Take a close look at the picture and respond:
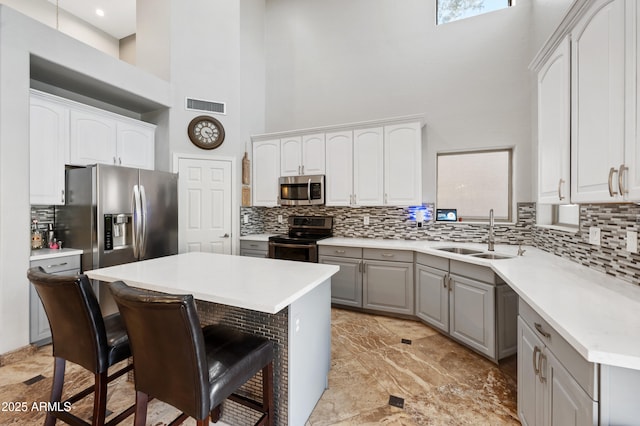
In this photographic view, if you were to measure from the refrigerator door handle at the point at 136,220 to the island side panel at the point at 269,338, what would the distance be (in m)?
2.02

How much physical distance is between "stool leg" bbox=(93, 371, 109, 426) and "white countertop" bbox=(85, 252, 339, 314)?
1.62ft

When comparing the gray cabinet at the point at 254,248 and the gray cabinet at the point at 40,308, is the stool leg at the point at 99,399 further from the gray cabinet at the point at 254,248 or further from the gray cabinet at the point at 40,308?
the gray cabinet at the point at 254,248

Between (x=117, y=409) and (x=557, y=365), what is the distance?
254 cm

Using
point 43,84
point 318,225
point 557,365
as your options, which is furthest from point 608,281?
point 43,84

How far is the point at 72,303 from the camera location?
135 cm

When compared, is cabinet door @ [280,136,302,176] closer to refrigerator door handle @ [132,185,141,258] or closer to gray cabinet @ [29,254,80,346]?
refrigerator door handle @ [132,185,141,258]

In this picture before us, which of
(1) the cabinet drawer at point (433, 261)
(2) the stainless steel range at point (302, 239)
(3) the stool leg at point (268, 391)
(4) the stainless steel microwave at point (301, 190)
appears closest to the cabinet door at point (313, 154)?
(4) the stainless steel microwave at point (301, 190)

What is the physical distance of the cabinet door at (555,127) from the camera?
1614 millimetres

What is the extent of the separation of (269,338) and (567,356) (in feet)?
4.44

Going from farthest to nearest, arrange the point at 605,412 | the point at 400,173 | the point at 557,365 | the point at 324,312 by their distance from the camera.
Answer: the point at 400,173 → the point at 324,312 → the point at 557,365 → the point at 605,412

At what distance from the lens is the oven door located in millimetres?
3662

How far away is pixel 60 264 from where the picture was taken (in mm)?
2744

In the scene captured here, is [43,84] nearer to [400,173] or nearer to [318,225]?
[318,225]

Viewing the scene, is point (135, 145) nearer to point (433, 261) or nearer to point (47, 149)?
point (47, 149)
